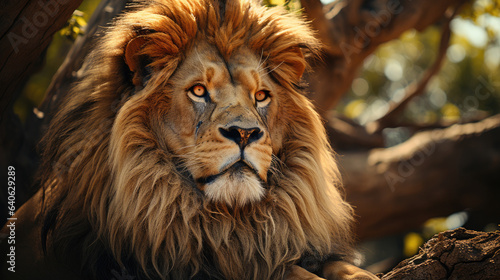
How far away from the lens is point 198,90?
10.6ft

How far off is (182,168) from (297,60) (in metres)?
1.05

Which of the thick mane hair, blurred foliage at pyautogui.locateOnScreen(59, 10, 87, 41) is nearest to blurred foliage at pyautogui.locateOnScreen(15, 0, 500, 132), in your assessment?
blurred foliage at pyautogui.locateOnScreen(59, 10, 87, 41)

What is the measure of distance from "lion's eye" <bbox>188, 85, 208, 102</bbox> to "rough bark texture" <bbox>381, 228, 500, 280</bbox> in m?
1.37

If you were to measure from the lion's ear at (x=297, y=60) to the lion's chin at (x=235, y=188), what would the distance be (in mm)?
951

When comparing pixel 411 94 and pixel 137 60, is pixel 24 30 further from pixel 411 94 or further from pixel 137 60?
pixel 411 94

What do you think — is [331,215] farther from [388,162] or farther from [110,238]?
[388,162]

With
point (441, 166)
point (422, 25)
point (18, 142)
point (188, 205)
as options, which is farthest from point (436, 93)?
point (188, 205)

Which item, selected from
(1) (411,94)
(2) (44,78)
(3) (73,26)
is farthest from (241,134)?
(2) (44,78)

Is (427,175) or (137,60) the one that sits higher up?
(137,60)

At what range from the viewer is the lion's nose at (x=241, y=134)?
2.94 meters

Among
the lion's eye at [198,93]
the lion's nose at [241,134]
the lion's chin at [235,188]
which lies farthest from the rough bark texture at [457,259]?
the lion's eye at [198,93]

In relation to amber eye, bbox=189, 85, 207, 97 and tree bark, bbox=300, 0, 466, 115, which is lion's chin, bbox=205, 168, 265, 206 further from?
tree bark, bbox=300, 0, 466, 115

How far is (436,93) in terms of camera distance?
11.7m

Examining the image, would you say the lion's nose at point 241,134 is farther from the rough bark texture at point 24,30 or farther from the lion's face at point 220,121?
the rough bark texture at point 24,30
